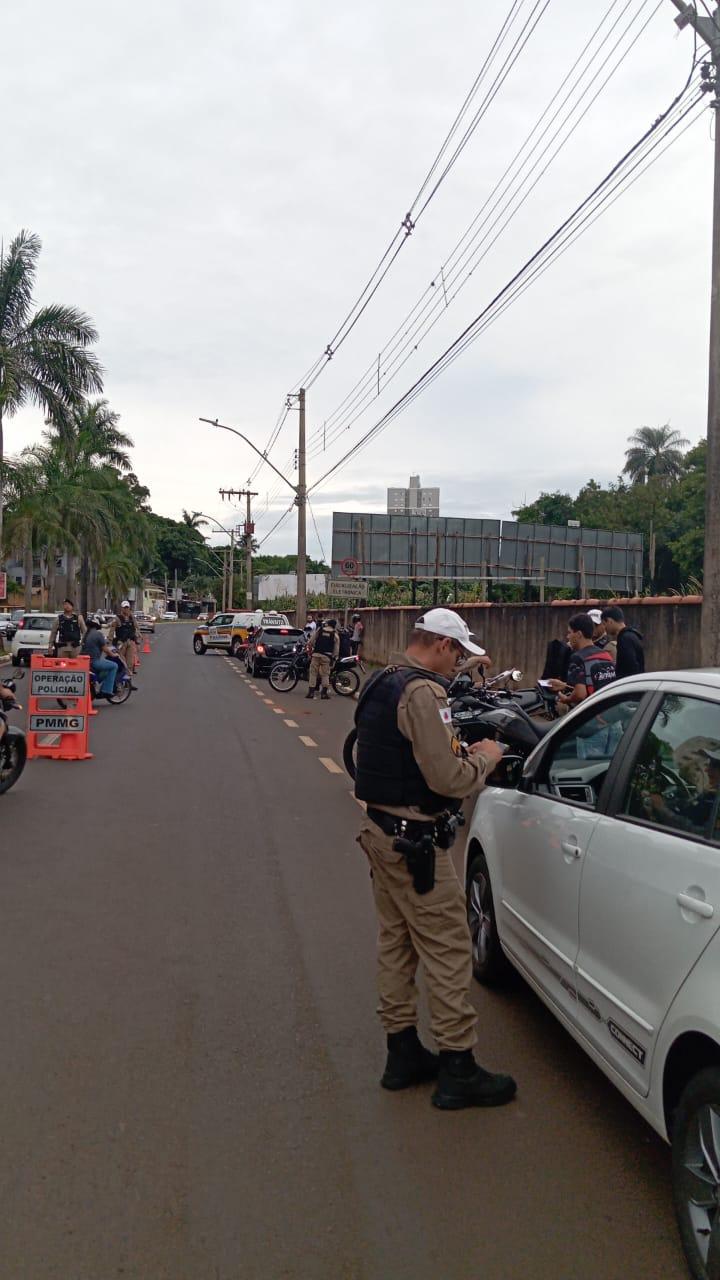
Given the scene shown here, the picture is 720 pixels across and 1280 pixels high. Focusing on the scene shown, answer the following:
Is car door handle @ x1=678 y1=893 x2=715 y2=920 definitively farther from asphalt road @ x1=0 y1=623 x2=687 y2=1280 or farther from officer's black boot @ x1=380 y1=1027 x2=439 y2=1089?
officer's black boot @ x1=380 y1=1027 x2=439 y2=1089

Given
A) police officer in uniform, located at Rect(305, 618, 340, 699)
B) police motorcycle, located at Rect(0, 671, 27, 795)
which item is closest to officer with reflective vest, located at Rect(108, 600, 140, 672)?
police officer in uniform, located at Rect(305, 618, 340, 699)

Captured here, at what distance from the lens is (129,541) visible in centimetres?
6962

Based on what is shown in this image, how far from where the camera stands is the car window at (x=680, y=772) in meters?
3.24

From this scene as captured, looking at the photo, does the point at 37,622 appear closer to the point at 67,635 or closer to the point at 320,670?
the point at 320,670

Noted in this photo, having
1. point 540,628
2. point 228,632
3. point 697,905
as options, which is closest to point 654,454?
point 228,632

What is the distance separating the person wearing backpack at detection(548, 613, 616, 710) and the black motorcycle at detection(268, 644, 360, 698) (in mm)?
12702

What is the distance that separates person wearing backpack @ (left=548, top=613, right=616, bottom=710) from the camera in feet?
34.9

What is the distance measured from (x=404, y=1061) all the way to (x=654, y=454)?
7204 centimetres

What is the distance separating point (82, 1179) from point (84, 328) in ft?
119

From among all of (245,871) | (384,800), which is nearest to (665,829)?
(384,800)

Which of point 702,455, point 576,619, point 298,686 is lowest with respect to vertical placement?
point 298,686

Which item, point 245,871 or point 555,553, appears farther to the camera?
point 555,553

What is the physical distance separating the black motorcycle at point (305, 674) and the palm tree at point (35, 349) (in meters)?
14.4

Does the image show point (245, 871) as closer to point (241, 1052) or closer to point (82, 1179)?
point (241, 1052)
